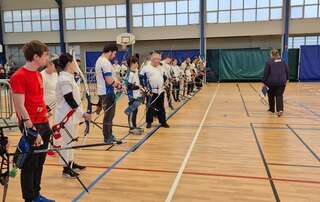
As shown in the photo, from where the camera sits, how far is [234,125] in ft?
21.5

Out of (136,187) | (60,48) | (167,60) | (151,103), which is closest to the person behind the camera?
(136,187)

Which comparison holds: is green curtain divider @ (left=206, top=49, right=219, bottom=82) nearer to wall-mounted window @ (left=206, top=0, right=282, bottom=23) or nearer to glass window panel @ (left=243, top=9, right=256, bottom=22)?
wall-mounted window @ (left=206, top=0, right=282, bottom=23)

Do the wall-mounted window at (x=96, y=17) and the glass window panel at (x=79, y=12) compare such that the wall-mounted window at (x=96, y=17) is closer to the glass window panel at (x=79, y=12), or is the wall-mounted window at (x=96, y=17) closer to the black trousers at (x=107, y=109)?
the glass window panel at (x=79, y=12)

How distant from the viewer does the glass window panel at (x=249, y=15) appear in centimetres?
1781

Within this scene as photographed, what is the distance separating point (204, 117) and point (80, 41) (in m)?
14.6

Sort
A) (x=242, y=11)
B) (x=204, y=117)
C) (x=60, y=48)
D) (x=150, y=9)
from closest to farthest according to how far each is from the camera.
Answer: (x=204, y=117)
(x=242, y=11)
(x=150, y=9)
(x=60, y=48)

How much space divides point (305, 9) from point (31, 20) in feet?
53.4

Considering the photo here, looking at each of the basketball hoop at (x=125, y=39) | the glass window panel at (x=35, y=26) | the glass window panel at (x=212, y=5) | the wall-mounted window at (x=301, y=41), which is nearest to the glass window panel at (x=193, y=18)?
the glass window panel at (x=212, y=5)

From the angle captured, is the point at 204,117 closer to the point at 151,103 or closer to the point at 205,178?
the point at 151,103

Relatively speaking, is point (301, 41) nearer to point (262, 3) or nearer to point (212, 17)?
point (262, 3)

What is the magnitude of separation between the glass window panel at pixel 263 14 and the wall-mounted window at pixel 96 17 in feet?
25.3

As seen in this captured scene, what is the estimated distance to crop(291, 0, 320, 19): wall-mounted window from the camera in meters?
17.1

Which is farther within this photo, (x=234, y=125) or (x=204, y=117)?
(x=204, y=117)

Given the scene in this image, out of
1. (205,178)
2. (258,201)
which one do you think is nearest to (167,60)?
(205,178)
